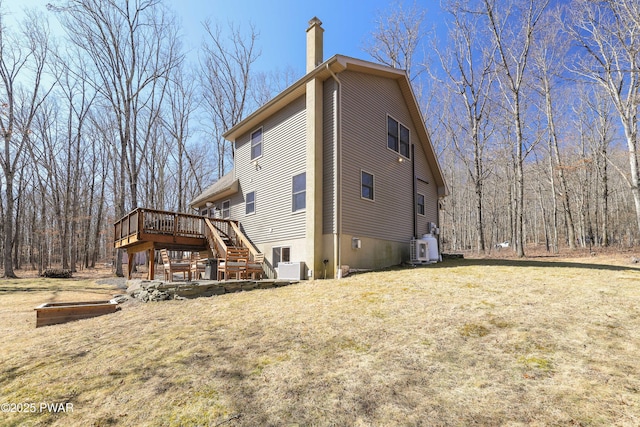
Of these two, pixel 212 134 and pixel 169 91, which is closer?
pixel 169 91

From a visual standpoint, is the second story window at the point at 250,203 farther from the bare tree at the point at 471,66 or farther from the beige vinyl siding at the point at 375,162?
the bare tree at the point at 471,66

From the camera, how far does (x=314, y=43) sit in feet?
38.1

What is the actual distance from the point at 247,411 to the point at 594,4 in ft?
72.5

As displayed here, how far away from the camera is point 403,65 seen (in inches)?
858

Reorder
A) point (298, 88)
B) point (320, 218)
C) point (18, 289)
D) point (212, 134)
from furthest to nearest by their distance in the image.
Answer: point (212, 134) < point (18, 289) < point (298, 88) < point (320, 218)

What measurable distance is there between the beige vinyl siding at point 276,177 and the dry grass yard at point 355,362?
4.92 metres

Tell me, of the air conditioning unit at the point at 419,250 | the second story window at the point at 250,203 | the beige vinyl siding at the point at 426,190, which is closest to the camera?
the air conditioning unit at the point at 419,250

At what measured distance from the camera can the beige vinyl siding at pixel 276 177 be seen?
11039mm

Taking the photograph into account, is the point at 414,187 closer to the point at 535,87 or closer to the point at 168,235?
the point at 168,235

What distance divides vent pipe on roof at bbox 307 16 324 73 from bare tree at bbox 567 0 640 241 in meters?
12.9

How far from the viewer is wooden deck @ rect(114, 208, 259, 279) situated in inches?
437

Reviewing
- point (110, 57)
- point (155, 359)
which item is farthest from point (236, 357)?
point (110, 57)

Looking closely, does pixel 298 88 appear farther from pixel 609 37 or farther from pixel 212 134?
pixel 212 134

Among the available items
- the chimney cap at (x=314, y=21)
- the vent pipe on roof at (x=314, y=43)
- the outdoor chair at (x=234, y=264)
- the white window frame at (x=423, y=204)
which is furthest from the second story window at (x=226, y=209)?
the white window frame at (x=423, y=204)
